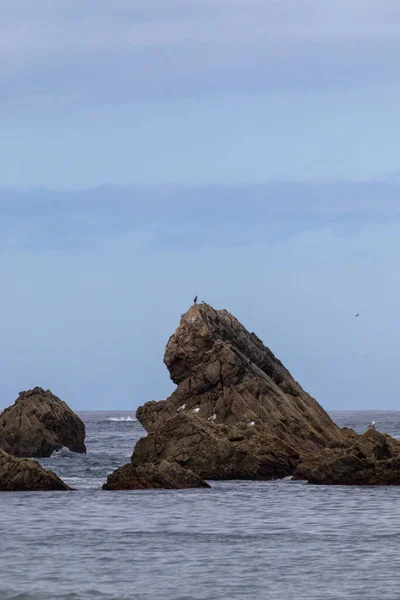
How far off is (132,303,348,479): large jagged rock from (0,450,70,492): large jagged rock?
5.50 m

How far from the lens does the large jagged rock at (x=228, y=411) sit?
6309 cm

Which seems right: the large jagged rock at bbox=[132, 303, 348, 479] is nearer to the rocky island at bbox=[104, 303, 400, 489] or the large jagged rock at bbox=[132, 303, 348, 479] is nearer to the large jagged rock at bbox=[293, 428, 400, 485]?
the rocky island at bbox=[104, 303, 400, 489]

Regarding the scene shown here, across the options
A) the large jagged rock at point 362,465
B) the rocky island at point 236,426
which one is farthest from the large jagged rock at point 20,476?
the large jagged rock at point 362,465

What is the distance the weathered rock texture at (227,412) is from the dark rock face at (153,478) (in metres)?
1.54

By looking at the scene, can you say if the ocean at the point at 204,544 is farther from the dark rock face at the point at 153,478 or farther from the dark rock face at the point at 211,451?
the dark rock face at the point at 211,451

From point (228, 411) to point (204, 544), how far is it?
1419 inches

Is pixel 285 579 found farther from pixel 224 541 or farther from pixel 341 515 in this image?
pixel 341 515

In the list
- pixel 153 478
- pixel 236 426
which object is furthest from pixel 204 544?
pixel 236 426

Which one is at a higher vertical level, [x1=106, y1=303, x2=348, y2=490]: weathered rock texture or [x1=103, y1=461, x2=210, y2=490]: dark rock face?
[x1=106, y1=303, x2=348, y2=490]: weathered rock texture

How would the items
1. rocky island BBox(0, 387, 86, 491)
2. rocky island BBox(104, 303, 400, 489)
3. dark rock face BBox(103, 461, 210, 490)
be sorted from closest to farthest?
dark rock face BBox(103, 461, 210, 490) < rocky island BBox(104, 303, 400, 489) < rocky island BBox(0, 387, 86, 491)

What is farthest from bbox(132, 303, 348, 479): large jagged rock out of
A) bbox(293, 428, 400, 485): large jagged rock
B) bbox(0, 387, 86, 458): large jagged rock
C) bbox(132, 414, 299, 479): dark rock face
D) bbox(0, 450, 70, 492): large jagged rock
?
bbox(0, 387, 86, 458): large jagged rock

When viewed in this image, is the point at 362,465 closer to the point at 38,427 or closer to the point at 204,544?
the point at 204,544

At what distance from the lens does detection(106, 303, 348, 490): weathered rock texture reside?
207 feet

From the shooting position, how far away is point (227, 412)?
75.4m
